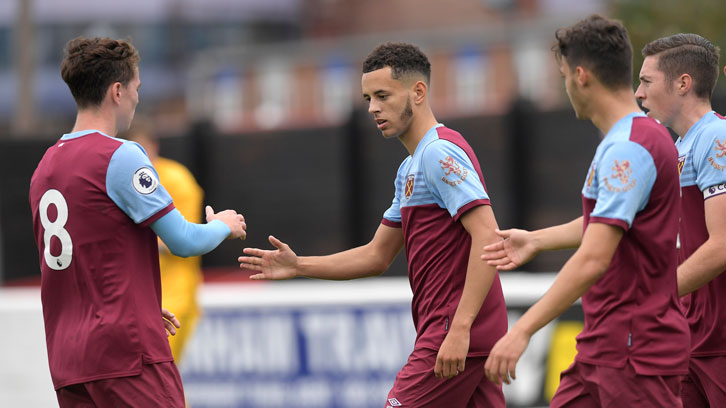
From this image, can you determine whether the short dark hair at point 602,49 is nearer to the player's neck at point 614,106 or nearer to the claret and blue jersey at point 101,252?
the player's neck at point 614,106

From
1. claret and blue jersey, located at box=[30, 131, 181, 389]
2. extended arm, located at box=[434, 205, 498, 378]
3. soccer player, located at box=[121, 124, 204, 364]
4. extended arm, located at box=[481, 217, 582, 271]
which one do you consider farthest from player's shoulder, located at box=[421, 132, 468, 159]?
soccer player, located at box=[121, 124, 204, 364]

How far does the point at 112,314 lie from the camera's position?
4.10 meters

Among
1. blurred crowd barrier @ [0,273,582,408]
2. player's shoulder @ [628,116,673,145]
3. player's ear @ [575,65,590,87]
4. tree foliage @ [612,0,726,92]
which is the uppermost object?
tree foliage @ [612,0,726,92]

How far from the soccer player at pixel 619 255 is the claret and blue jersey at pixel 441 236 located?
655 millimetres

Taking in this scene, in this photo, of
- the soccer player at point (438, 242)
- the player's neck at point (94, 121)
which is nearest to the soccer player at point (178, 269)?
the soccer player at point (438, 242)

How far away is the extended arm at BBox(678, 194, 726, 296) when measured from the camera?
4.23 meters

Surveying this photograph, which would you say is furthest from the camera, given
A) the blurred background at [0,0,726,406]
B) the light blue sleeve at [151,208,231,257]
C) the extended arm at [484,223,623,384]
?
the blurred background at [0,0,726,406]

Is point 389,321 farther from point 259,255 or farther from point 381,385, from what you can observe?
point 259,255

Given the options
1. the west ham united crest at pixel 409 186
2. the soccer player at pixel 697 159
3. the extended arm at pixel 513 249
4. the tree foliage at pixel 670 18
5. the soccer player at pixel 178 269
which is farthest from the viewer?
the tree foliage at pixel 670 18

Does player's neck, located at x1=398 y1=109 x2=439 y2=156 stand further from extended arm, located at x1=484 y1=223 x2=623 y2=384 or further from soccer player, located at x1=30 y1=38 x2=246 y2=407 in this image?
extended arm, located at x1=484 y1=223 x2=623 y2=384

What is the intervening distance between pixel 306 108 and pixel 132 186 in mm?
41899

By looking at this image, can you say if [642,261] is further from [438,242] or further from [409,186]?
[409,186]

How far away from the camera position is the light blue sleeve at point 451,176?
14.1 ft

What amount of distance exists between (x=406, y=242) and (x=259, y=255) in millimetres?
693
